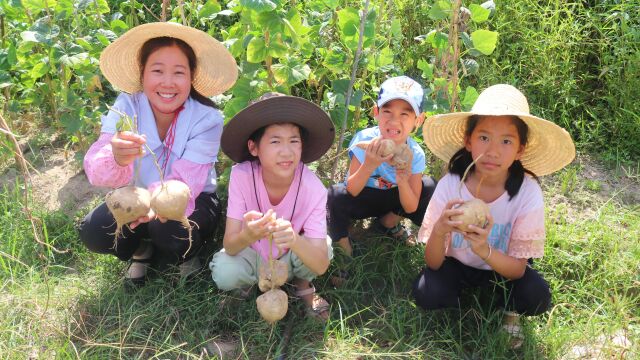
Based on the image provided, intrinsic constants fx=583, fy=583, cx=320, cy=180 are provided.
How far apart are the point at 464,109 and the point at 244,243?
4.53ft

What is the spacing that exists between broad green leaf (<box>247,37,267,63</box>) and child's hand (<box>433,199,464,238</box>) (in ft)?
3.69

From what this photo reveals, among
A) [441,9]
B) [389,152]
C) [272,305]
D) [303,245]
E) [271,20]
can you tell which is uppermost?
[441,9]

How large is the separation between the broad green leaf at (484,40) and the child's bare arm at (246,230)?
4.32 feet

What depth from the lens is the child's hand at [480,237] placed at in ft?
7.04

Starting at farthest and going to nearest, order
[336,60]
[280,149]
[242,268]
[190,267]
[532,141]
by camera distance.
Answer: [336,60]
[190,267]
[242,268]
[532,141]
[280,149]

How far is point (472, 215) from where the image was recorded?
2123mm

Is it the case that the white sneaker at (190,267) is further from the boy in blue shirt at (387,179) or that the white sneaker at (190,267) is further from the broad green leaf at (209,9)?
the broad green leaf at (209,9)

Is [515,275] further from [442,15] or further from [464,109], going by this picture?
[442,15]

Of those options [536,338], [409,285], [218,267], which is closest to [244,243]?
[218,267]

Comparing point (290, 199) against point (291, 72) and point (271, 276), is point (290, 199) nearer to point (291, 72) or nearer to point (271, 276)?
point (271, 276)

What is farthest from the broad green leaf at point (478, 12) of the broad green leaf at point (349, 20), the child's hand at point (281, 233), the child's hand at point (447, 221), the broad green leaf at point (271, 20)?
the child's hand at point (281, 233)

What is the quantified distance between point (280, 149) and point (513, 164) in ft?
3.22

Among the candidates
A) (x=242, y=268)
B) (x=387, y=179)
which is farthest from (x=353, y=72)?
(x=242, y=268)

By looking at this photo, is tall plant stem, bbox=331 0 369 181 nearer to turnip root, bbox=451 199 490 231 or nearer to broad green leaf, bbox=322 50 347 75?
broad green leaf, bbox=322 50 347 75
